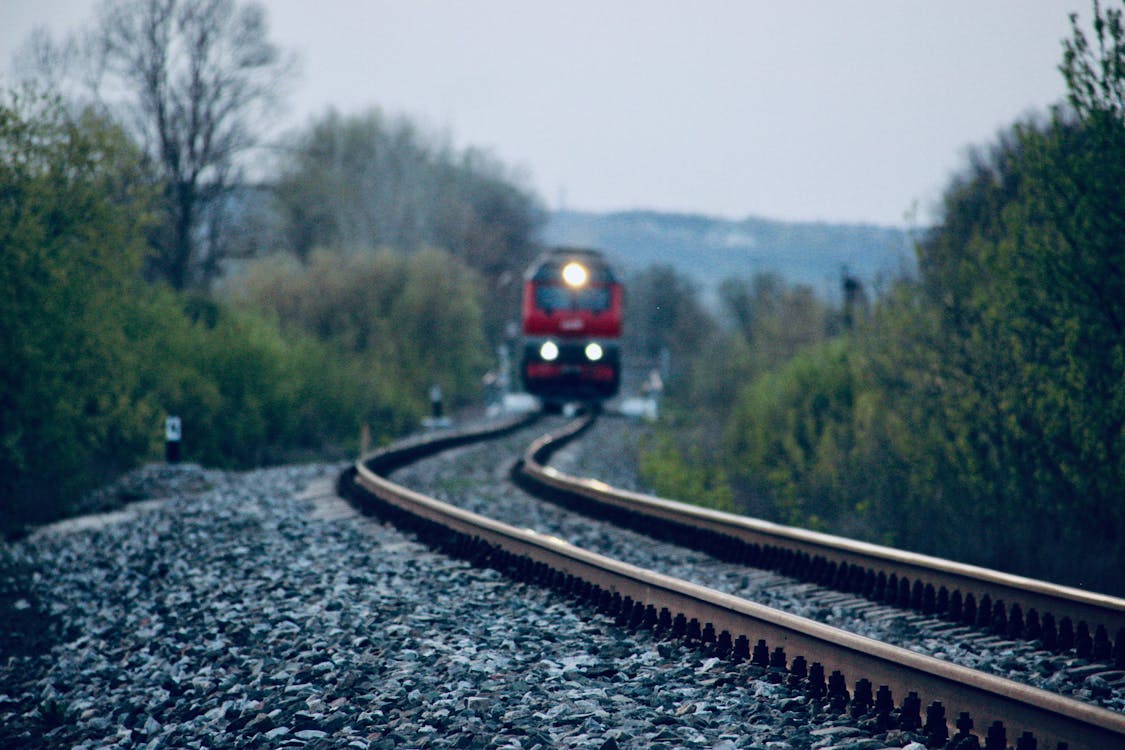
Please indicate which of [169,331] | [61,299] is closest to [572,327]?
[169,331]

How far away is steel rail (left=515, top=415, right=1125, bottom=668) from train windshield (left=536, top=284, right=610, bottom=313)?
1200 cm

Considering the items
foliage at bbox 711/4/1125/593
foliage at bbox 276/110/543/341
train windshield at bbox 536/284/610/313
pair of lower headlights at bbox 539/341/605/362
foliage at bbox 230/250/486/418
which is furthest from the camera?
foliage at bbox 276/110/543/341

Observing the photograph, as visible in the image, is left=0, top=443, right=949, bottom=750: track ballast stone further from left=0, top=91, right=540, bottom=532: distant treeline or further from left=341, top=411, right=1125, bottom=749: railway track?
left=0, top=91, right=540, bottom=532: distant treeline

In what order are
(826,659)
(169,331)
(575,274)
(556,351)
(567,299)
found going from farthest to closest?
(556,351) < (575,274) < (567,299) < (169,331) < (826,659)

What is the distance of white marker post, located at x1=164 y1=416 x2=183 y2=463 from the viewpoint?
638 inches

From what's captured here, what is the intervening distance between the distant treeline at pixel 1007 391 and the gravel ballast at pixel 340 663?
4183mm

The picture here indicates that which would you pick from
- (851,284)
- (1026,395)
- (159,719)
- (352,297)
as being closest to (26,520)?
(159,719)

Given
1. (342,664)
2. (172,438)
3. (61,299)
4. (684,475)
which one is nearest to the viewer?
(342,664)

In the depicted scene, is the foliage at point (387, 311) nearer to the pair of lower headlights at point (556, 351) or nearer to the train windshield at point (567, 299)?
the pair of lower headlights at point (556, 351)

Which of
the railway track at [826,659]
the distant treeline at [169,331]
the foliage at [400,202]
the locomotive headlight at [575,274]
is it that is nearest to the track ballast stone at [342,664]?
the railway track at [826,659]

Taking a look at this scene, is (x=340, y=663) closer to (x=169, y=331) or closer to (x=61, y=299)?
(x=61, y=299)

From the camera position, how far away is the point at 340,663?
5.29 meters

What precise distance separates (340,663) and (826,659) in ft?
7.60

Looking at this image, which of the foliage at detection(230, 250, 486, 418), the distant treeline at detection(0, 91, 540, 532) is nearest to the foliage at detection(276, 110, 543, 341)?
the distant treeline at detection(0, 91, 540, 532)
